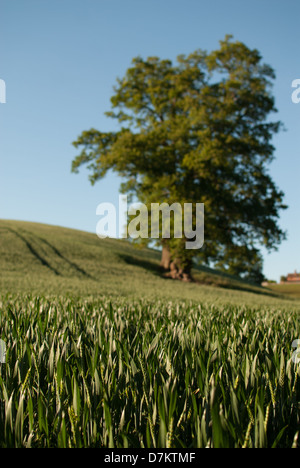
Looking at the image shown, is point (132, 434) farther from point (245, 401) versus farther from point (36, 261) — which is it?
point (36, 261)

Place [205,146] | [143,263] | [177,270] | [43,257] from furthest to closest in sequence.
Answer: [143,263], [177,270], [43,257], [205,146]

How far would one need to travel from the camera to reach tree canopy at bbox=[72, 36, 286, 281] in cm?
2391

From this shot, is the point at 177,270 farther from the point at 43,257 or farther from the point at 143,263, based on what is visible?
the point at 43,257

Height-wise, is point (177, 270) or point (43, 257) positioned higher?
point (43, 257)

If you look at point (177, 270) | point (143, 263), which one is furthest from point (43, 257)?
point (177, 270)

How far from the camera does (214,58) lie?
2725 cm

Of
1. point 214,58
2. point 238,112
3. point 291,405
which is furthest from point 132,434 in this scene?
point 214,58

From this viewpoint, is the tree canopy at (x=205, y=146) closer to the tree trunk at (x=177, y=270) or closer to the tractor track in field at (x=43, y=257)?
the tree trunk at (x=177, y=270)

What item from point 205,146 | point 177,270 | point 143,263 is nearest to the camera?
point 205,146

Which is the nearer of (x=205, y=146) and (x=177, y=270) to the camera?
(x=205, y=146)

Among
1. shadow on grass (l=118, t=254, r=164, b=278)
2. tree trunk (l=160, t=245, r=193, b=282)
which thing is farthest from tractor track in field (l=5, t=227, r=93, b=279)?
tree trunk (l=160, t=245, r=193, b=282)

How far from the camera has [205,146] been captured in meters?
22.5

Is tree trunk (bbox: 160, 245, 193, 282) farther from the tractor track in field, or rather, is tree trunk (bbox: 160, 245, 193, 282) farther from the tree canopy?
the tractor track in field

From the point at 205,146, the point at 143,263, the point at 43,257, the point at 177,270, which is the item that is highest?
the point at 205,146
